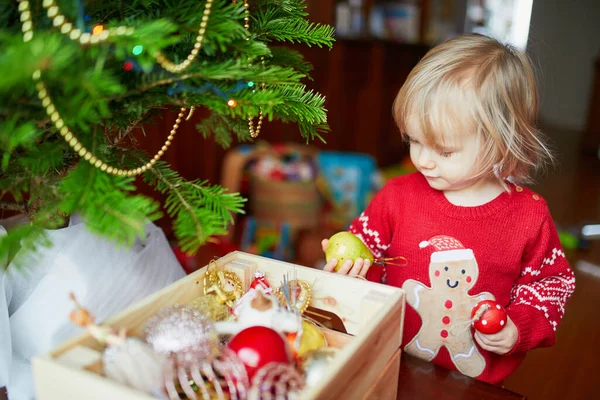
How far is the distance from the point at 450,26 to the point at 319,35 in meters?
4.29

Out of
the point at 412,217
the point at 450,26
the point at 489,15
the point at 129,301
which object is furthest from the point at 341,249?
the point at 489,15

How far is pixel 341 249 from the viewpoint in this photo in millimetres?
863

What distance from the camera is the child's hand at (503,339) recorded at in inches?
33.9

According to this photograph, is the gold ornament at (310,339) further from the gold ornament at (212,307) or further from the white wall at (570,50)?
the white wall at (570,50)

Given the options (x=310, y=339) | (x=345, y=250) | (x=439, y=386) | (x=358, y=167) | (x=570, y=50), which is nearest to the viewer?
(x=310, y=339)

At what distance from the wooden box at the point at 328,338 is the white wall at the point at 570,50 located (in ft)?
14.8

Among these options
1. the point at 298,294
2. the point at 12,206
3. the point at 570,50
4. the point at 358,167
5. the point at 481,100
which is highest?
the point at 481,100

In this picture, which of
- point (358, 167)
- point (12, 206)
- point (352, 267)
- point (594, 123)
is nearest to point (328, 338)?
point (352, 267)

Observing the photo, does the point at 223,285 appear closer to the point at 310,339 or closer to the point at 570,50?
the point at 310,339

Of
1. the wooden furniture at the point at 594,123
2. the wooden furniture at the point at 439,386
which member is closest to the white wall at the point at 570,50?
the wooden furniture at the point at 594,123

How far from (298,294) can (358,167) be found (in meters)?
2.24

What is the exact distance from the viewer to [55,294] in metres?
0.69

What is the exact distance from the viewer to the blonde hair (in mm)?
892

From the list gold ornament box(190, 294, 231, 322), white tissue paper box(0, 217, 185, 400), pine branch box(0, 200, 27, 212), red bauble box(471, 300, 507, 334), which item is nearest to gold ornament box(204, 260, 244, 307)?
gold ornament box(190, 294, 231, 322)
